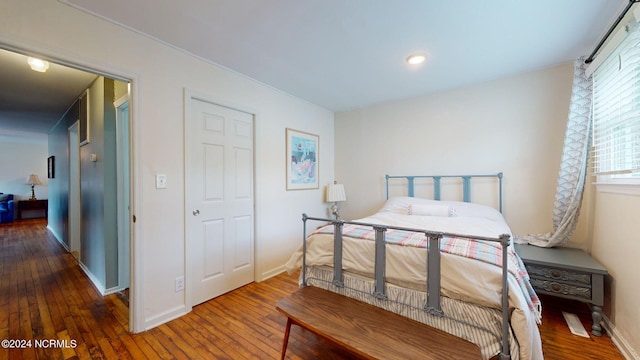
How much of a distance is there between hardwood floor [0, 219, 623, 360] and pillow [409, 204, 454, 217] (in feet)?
3.99

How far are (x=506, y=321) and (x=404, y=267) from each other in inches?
22.5

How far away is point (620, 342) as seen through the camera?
5.48 ft

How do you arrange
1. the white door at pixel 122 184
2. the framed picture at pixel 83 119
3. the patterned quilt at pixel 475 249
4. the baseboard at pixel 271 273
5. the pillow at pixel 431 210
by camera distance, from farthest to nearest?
the framed picture at pixel 83 119, the baseboard at pixel 271 273, the pillow at pixel 431 210, the white door at pixel 122 184, the patterned quilt at pixel 475 249

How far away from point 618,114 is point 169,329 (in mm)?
4010

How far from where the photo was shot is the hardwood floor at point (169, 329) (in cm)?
167

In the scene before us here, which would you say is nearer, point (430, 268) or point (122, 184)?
point (430, 268)

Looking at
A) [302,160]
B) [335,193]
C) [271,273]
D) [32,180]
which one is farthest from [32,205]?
[335,193]

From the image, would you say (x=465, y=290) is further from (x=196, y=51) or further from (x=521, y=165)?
(x=196, y=51)

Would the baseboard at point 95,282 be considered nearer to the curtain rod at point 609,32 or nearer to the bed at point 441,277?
the bed at point 441,277

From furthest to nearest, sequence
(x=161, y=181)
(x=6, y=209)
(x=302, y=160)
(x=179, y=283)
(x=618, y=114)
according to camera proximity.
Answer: (x=6, y=209) → (x=302, y=160) → (x=179, y=283) → (x=161, y=181) → (x=618, y=114)

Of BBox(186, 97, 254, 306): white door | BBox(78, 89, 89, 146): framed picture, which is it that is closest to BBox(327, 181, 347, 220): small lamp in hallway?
BBox(186, 97, 254, 306): white door

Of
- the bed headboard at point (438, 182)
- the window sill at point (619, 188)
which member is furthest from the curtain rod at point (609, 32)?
the bed headboard at point (438, 182)

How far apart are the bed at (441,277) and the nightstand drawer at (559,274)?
40cm

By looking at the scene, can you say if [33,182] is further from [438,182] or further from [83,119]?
[438,182]
